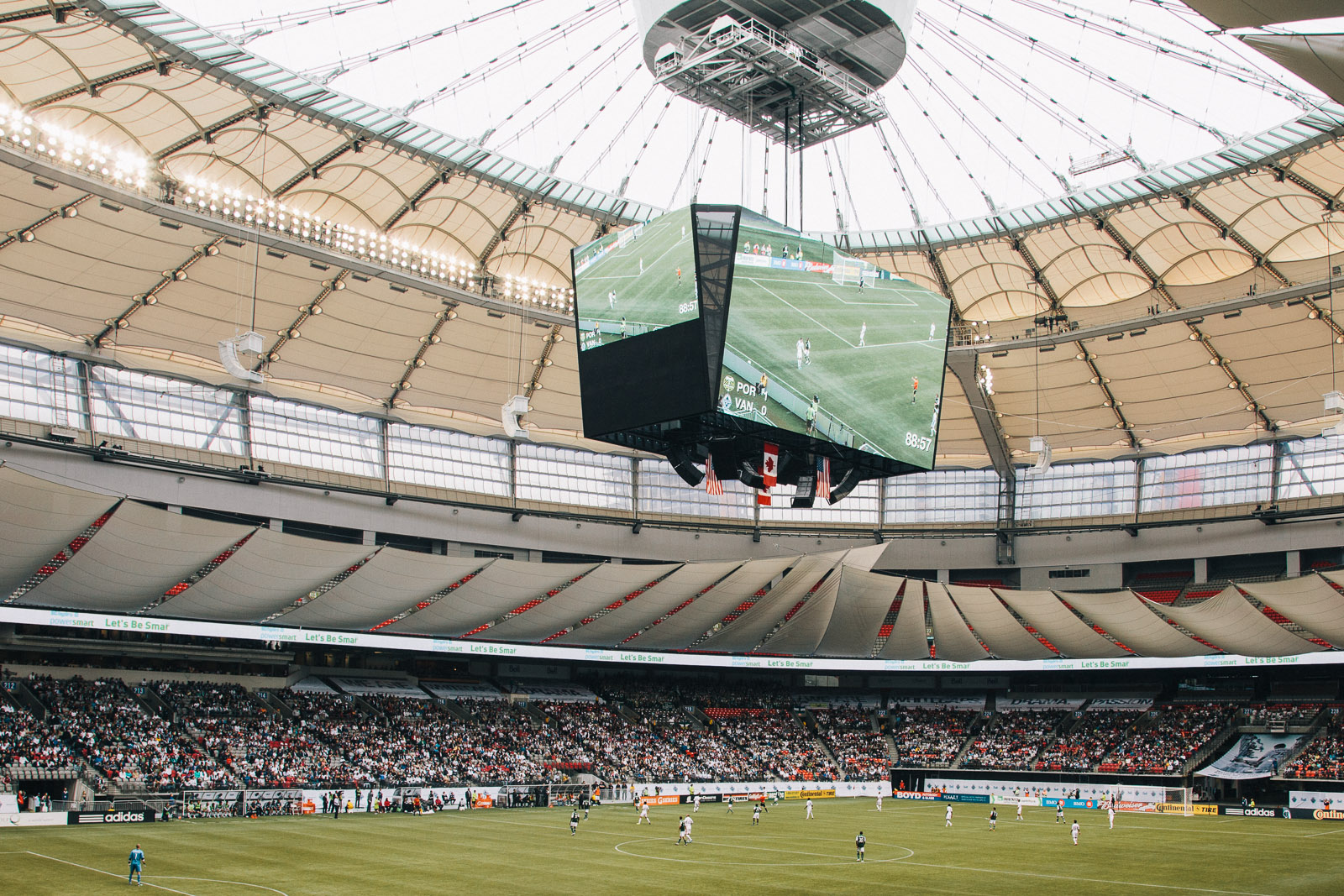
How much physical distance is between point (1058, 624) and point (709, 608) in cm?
2165

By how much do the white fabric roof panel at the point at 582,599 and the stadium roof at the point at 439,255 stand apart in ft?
41.4

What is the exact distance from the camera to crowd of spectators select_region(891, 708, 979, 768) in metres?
77.8

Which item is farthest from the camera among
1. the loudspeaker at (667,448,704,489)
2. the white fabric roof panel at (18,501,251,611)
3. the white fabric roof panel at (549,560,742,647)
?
the white fabric roof panel at (549,560,742,647)

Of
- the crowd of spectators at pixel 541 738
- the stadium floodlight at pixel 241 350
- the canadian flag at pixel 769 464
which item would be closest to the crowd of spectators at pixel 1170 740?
the crowd of spectators at pixel 541 738

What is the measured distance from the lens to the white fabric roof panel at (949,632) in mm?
69875

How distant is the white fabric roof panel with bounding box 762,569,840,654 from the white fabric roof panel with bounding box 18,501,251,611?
34.0 meters

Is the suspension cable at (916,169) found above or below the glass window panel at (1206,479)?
above

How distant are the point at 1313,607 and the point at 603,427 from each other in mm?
45192

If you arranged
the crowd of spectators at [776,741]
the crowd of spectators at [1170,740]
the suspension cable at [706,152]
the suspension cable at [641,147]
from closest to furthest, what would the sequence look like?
the suspension cable at [641,147]
the suspension cable at [706,152]
the crowd of spectators at [1170,740]
the crowd of spectators at [776,741]

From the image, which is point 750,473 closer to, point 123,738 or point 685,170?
point 685,170

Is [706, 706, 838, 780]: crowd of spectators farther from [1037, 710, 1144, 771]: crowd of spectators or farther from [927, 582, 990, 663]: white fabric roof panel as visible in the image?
[1037, 710, 1144, 771]: crowd of spectators

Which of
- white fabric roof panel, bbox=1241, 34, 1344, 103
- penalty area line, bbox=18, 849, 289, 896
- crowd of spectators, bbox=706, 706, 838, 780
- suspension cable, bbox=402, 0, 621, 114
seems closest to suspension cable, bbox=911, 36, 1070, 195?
suspension cable, bbox=402, 0, 621, 114

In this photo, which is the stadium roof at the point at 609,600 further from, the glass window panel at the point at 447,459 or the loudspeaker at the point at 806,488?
the loudspeaker at the point at 806,488

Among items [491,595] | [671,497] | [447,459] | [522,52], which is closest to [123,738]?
[491,595]
